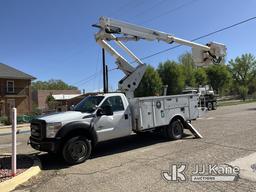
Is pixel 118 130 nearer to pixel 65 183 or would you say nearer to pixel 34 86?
pixel 65 183

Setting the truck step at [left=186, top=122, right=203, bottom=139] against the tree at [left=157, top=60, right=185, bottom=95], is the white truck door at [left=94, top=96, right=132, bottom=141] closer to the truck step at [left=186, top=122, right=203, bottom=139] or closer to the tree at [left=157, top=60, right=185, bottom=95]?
the truck step at [left=186, top=122, right=203, bottom=139]

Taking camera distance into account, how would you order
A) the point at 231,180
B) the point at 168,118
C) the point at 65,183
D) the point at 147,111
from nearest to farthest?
1. the point at 231,180
2. the point at 65,183
3. the point at 147,111
4. the point at 168,118

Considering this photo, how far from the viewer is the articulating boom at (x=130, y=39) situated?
1077 cm

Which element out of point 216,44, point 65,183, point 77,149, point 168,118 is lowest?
point 65,183

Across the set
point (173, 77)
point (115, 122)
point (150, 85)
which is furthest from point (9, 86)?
point (115, 122)

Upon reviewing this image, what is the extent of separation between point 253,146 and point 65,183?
5.96 metres

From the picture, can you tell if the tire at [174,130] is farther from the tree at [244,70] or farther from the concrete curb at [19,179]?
the tree at [244,70]

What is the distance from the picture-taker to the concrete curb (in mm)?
5834

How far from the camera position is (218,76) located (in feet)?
189

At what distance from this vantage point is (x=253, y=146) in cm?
876

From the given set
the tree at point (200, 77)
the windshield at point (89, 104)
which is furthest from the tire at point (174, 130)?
the tree at point (200, 77)

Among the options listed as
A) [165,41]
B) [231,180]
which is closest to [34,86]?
[165,41]

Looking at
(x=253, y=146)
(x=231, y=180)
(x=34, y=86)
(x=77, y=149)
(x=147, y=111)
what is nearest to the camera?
(x=231, y=180)

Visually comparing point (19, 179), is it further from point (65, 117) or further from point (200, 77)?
point (200, 77)
